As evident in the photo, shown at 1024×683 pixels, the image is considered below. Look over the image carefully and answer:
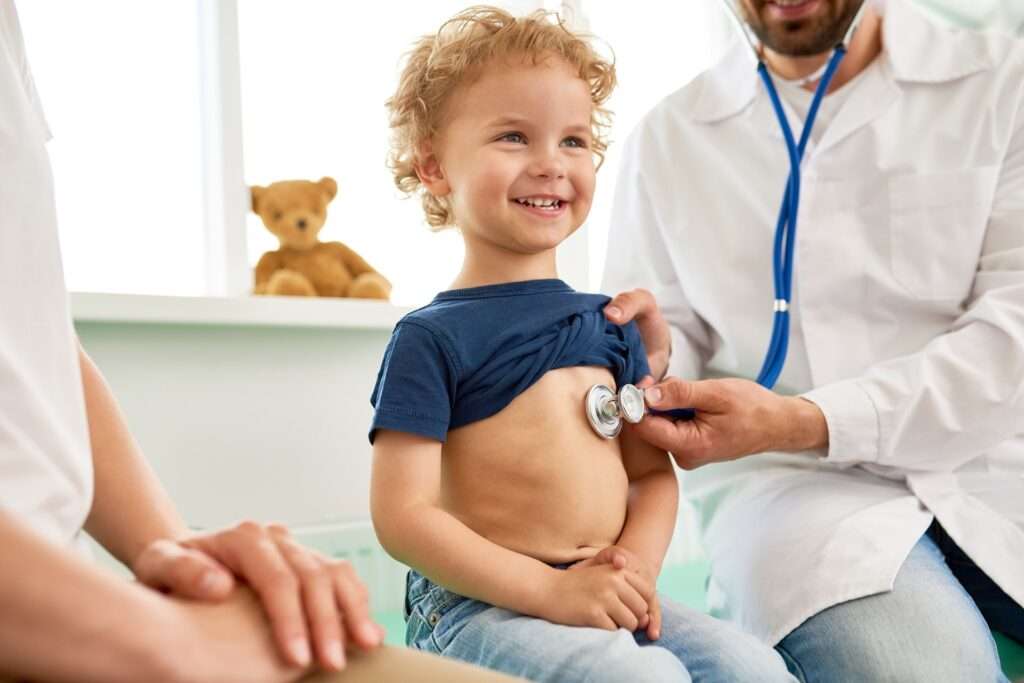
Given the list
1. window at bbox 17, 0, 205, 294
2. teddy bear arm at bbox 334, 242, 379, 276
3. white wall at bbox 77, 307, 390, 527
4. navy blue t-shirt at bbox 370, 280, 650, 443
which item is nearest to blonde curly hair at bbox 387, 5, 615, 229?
navy blue t-shirt at bbox 370, 280, 650, 443

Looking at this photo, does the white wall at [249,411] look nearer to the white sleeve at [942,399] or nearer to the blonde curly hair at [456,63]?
the blonde curly hair at [456,63]

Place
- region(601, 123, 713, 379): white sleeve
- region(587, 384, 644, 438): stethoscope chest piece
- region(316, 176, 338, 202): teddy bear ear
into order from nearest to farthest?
region(587, 384, 644, 438): stethoscope chest piece → region(601, 123, 713, 379): white sleeve → region(316, 176, 338, 202): teddy bear ear

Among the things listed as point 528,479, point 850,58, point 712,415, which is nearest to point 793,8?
point 850,58

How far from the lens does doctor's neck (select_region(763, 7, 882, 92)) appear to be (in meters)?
1.84

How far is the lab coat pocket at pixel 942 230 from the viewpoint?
1.69m

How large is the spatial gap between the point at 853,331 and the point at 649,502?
2.03 ft

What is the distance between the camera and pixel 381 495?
3.82 feet

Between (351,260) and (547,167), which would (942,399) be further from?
(351,260)

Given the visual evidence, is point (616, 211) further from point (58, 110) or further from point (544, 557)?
point (58, 110)

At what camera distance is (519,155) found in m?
1.27

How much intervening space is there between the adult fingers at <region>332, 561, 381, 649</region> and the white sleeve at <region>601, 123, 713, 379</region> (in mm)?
1179

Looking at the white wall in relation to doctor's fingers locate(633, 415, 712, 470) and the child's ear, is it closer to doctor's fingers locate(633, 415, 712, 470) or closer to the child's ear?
the child's ear

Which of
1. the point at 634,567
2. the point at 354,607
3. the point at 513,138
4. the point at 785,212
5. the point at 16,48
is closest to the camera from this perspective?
the point at 354,607

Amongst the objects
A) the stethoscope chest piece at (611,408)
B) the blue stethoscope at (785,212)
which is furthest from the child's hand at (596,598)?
the blue stethoscope at (785,212)
